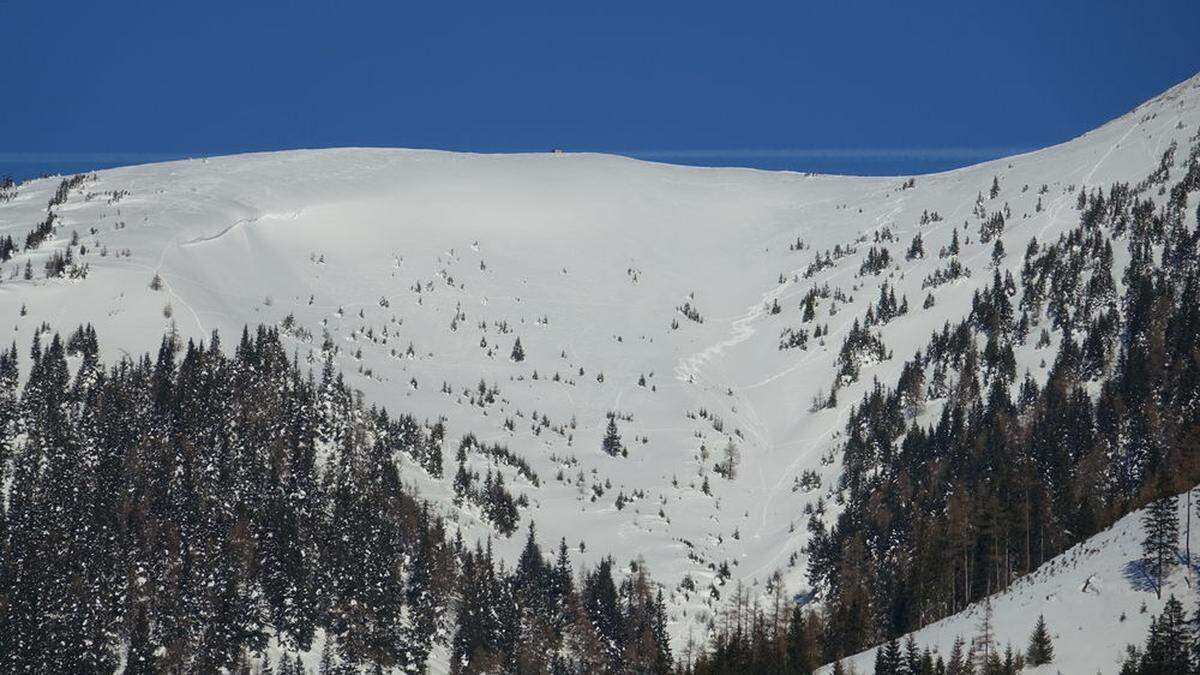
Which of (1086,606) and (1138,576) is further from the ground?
(1138,576)

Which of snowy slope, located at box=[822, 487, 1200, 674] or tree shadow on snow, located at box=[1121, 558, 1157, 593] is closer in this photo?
snowy slope, located at box=[822, 487, 1200, 674]

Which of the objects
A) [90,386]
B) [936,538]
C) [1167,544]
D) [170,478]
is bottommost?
[1167,544]

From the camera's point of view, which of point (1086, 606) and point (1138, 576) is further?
point (1138, 576)

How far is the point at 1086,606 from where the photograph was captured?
341ft

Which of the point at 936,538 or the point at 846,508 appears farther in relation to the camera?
the point at 846,508

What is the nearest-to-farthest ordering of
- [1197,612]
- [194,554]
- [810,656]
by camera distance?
[1197,612] < [810,656] < [194,554]

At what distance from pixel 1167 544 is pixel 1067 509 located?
43513 mm

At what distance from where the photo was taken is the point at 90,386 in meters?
183

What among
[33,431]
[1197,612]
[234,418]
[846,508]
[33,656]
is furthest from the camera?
[846,508]

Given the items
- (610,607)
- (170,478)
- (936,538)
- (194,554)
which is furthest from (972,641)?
(170,478)

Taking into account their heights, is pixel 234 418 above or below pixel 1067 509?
above

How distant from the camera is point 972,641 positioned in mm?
104750

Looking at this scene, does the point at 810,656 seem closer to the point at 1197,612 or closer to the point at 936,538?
the point at 936,538

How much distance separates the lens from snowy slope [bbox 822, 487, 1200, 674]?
97875mm
